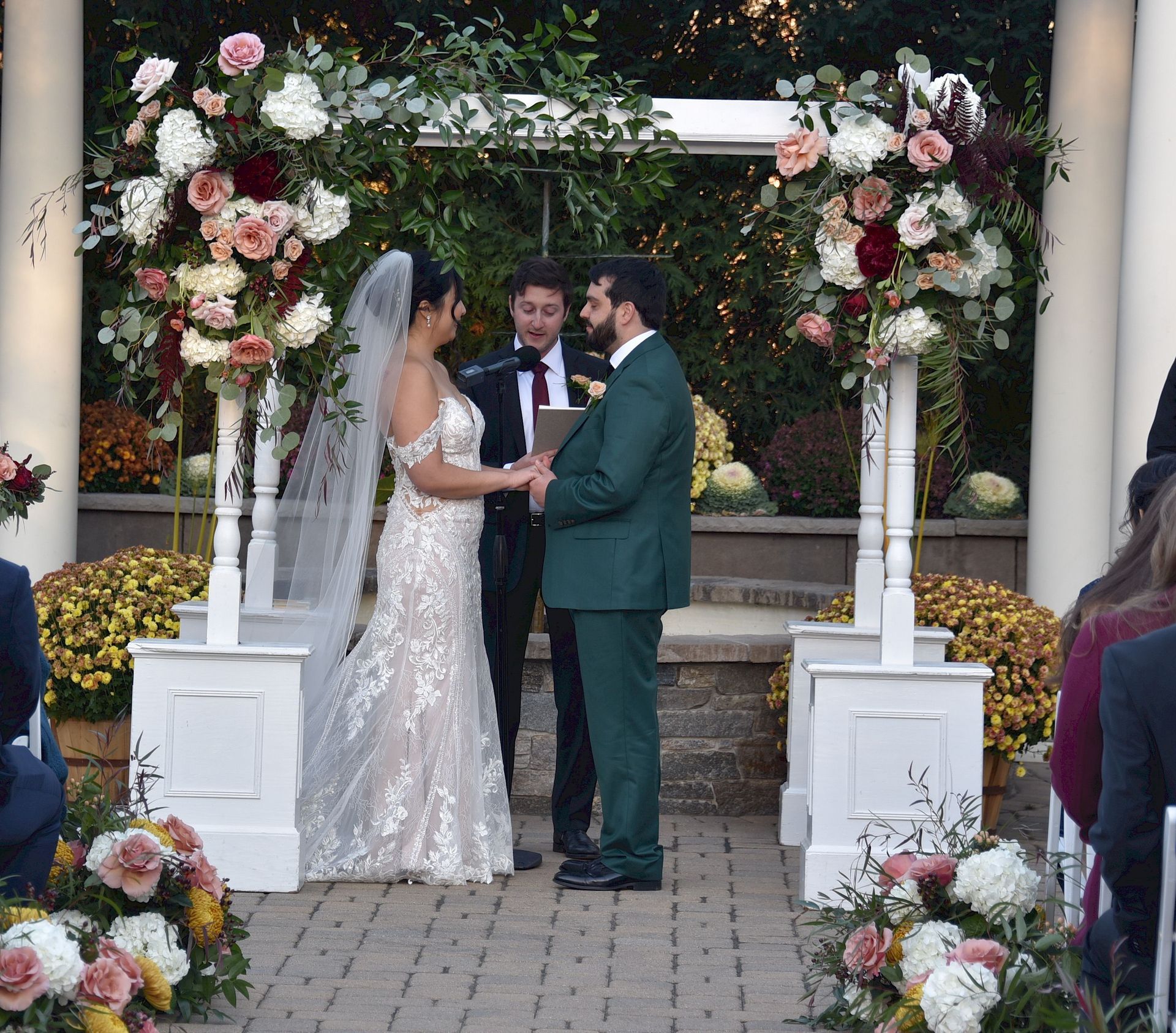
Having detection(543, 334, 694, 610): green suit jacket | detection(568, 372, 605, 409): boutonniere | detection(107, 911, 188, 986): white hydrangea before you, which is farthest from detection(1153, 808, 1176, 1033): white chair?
detection(568, 372, 605, 409): boutonniere

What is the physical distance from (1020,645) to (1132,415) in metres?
0.99

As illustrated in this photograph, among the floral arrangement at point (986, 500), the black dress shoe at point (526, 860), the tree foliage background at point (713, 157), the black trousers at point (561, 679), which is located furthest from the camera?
the tree foliage background at point (713, 157)

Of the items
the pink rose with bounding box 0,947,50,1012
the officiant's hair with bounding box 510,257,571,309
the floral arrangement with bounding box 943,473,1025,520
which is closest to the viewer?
the pink rose with bounding box 0,947,50,1012

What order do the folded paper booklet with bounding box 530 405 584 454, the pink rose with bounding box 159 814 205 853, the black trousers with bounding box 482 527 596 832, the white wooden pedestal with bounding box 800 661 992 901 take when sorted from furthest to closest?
the black trousers with bounding box 482 527 596 832, the folded paper booklet with bounding box 530 405 584 454, the white wooden pedestal with bounding box 800 661 992 901, the pink rose with bounding box 159 814 205 853

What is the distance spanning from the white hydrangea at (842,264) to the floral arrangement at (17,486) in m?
2.78

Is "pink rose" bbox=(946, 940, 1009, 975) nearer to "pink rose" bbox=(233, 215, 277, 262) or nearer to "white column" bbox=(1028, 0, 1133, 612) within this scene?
"pink rose" bbox=(233, 215, 277, 262)

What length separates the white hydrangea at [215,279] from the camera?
5.01m

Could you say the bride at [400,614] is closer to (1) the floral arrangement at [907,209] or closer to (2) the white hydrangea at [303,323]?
(2) the white hydrangea at [303,323]

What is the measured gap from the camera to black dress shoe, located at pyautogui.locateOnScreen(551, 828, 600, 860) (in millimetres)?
5621

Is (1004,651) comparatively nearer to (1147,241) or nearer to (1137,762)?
(1147,241)

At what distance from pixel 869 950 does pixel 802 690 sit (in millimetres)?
2640

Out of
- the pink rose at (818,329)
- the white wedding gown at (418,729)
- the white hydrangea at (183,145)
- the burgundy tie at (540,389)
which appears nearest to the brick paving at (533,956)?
the white wedding gown at (418,729)

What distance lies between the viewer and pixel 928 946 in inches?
139

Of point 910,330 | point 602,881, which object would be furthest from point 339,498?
point 910,330
